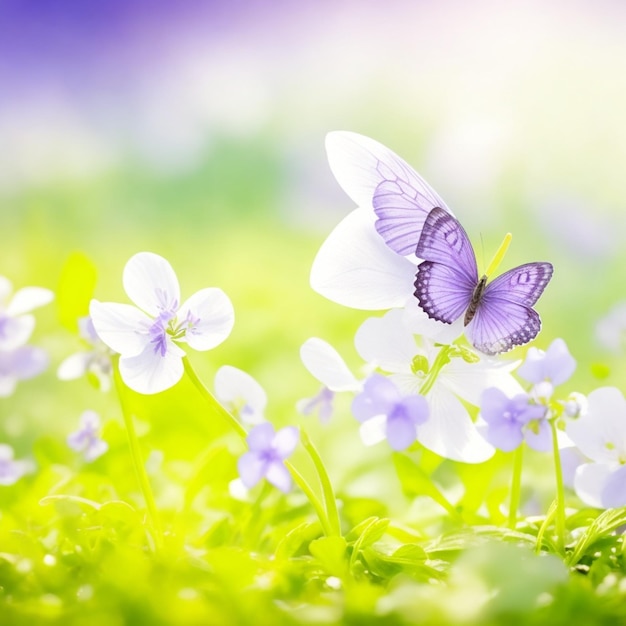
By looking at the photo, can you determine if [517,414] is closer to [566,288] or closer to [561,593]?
[561,593]

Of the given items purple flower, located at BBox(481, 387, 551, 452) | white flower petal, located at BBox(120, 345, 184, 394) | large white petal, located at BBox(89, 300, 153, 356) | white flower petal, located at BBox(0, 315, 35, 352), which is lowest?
purple flower, located at BBox(481, 387, 551, 452)

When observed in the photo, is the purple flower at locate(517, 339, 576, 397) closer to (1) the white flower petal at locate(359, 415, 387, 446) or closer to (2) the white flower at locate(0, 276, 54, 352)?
(1) the white flower petal at locate(359, 415, 387, 446)

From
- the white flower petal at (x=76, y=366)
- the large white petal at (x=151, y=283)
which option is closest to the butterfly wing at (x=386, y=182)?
the large white petal at (x=151, y=283)

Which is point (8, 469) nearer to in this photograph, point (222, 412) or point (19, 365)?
point (19, 365)

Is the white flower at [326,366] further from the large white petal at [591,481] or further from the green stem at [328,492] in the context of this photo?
the large white petal at [591,481]

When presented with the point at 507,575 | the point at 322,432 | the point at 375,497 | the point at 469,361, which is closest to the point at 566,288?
the point at 322,432

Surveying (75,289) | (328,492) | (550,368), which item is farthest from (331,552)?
(75,289)

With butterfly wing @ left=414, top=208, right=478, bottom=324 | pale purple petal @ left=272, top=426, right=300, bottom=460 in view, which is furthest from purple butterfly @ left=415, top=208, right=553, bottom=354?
pale purple petal @ left=272, top=426, right=300, bottom=460
